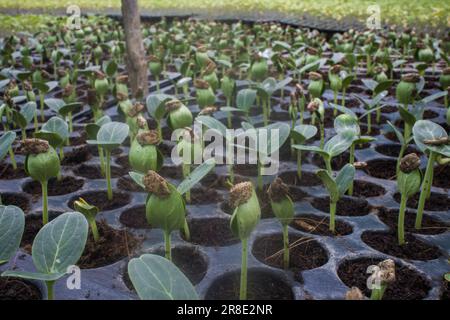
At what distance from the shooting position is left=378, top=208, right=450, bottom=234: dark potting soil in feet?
3.32

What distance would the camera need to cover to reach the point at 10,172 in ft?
4.44

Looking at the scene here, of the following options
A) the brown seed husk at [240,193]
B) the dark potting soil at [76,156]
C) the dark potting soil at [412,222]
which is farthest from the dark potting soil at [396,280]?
the dark potting soil at [76,156]

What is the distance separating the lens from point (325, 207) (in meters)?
1.13

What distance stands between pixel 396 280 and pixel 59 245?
1.94 feet

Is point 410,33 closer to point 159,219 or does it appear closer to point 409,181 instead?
point 409,181

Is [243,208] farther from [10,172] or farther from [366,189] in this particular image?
[10,172]

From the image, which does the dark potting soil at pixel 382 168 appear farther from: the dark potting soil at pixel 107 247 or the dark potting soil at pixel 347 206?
the dark potting soil at pixel 107 247

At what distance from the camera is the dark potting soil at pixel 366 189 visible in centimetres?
120

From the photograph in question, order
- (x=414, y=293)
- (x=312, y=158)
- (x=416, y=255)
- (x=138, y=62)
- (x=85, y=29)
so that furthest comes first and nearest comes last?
(x=85, y=29) < (x=138, y=62) < (x=312, y=158) < (x=416, y=255) < (x=414, y=293)

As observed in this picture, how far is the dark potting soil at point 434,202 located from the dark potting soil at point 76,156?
92cm

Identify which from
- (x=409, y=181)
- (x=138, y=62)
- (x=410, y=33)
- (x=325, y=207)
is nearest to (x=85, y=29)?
(x=138, y=62)

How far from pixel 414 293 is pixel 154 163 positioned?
56 centimetres

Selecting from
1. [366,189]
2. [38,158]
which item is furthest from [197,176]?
[366,189]

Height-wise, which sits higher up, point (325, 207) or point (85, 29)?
point (85, 29)
